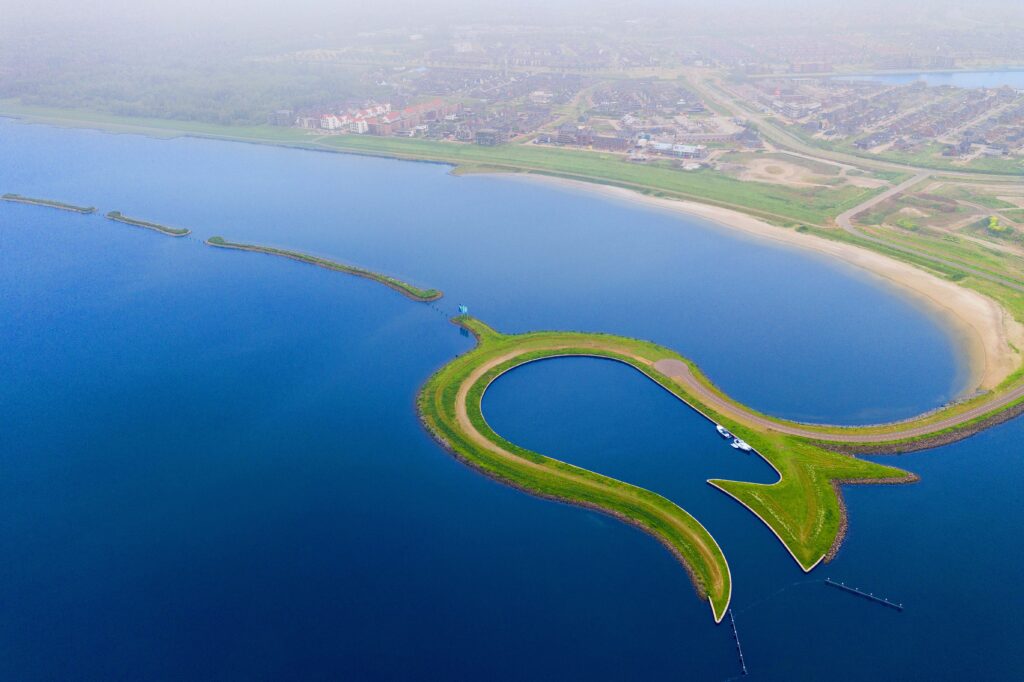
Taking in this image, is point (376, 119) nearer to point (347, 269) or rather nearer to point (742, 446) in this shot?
point (347, 269)

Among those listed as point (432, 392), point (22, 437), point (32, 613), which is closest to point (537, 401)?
point (432, 392)

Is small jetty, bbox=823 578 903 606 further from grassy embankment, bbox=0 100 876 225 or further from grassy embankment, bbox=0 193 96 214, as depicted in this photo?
grassy embankment, bbox=0 193 96 214

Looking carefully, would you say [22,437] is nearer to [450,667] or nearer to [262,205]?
[450,667]

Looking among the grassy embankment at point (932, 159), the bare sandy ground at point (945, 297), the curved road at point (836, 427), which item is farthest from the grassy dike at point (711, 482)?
the grassy embankment at point (932, 159)

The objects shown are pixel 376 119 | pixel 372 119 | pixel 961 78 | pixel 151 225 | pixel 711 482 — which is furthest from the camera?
pixel 961 78

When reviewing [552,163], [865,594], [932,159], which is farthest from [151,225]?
[932,159]

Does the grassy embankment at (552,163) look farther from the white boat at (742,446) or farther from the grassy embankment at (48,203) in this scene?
the white boat at (742,446)

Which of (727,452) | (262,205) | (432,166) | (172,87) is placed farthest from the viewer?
(172,87)
